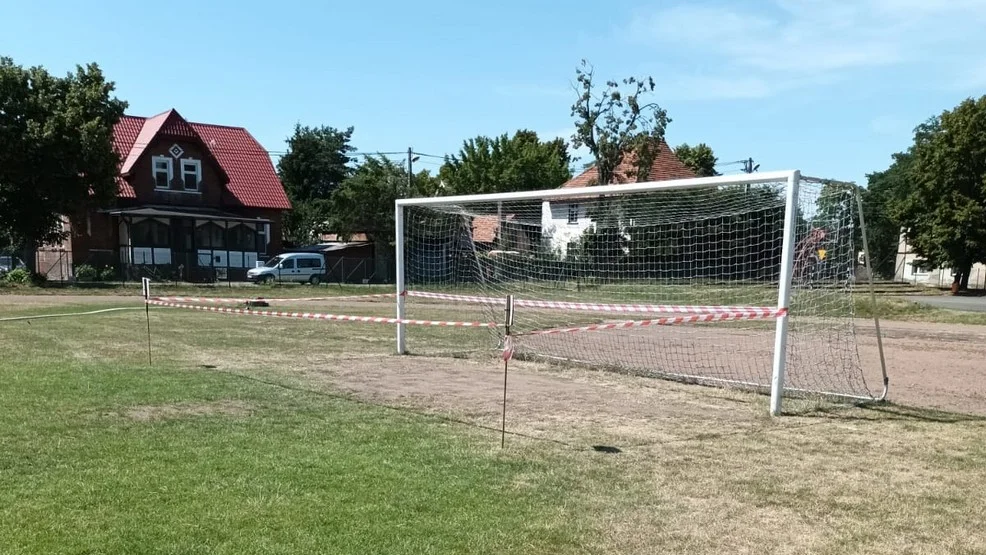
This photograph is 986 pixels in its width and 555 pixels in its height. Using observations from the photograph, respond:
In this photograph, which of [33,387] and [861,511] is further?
[33,387]

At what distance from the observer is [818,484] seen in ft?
17.1

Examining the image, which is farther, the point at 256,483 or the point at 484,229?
the point at 484,229

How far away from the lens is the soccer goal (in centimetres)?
896

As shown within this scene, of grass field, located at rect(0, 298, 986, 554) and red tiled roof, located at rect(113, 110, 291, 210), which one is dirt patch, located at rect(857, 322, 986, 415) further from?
red tiled roof, located at rect(113, 110, 291, 210)

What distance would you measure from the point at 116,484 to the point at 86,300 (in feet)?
73.1

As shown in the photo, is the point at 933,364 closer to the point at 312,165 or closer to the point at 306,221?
the point at 306,221

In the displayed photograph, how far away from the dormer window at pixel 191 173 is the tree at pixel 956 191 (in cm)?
4120

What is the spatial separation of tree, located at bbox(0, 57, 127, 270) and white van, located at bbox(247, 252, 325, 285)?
8.26 m

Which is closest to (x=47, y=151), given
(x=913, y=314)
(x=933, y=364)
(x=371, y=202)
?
(x=371, y=202)

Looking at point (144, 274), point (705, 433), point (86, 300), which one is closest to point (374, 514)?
point (705, 433)

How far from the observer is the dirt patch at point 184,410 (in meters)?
6.73

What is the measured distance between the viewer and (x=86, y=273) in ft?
108

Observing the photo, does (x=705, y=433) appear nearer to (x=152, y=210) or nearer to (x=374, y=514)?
(x=374, y=514)

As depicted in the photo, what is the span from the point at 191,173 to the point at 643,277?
103ft
